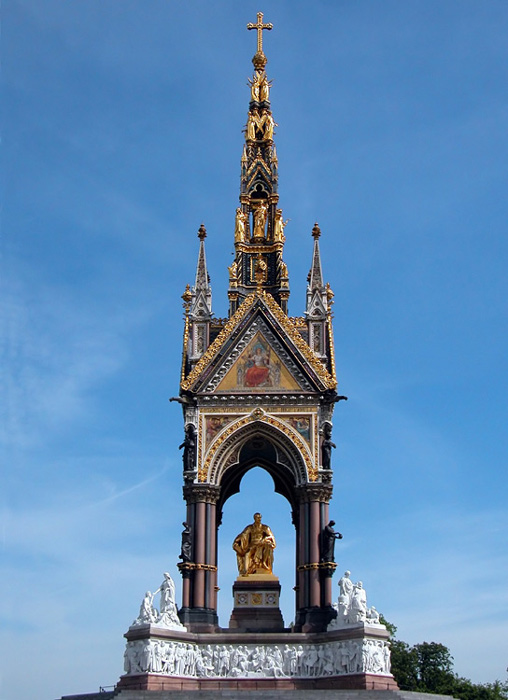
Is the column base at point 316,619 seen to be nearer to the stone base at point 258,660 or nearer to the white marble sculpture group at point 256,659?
the stone base at point 258,660

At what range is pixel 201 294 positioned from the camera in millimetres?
33719

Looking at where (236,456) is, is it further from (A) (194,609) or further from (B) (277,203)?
(B) (277,203)

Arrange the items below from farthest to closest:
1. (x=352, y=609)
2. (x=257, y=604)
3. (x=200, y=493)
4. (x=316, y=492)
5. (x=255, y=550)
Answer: (x=255, y=550) → (x=257, y=604) → (x=200, y=493) → (x=316, y=492) → (x=352, y=609)

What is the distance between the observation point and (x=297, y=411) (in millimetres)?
31750

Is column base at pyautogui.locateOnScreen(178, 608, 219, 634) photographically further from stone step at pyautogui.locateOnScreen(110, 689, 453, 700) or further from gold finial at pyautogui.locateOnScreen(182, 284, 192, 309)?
gold finial at pyautogui.locateOnScreen(182, 284, 192, 309)

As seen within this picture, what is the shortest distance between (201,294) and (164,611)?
34.0 ft

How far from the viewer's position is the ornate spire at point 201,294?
33438 mm

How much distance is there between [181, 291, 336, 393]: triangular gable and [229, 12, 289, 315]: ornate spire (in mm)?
907

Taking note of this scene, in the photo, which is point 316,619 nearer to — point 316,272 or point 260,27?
point 316,272

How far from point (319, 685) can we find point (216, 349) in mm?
10504

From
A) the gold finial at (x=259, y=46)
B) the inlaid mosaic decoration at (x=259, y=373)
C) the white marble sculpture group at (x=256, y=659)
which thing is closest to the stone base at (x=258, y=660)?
the white marble sculpture group at (x=256, y=659)

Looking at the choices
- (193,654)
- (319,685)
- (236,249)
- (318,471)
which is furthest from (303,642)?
(236,249)

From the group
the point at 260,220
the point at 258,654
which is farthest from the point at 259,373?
the point at 258,654

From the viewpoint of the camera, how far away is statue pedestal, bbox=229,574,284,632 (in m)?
30.9
